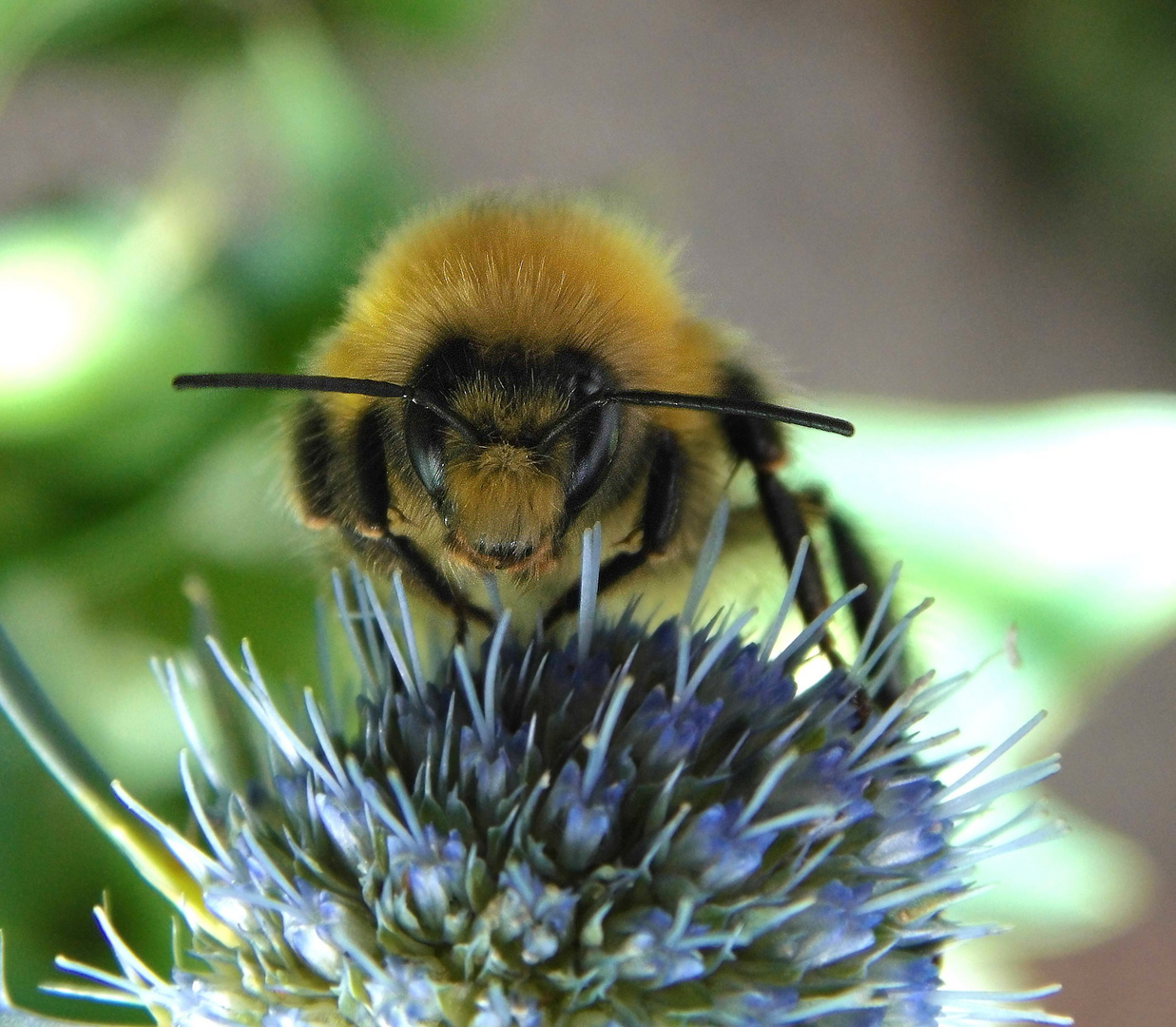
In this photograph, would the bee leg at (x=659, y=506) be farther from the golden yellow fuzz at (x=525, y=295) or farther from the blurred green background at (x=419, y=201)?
the blurred green background at (x=419, y=201)

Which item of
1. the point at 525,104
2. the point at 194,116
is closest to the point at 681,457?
the point at 194,116

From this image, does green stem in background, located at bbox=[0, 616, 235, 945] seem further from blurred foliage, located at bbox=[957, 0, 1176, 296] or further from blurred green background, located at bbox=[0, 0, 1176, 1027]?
blurred foliage, located at bbox=[957, 0, 1176, 296]

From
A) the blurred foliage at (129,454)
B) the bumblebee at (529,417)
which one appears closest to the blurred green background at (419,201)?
the blurred foliage at (129,454)

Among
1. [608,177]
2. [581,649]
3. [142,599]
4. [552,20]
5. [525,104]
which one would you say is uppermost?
[552,20]

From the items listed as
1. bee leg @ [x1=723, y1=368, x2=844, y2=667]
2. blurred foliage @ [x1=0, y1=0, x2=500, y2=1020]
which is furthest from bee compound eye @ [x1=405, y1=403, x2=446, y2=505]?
blurred foliage @ [x1=0, y1=0, x2=500, y2=1020]

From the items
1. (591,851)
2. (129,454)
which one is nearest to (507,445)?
(591,851)

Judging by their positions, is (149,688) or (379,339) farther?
(149,688)

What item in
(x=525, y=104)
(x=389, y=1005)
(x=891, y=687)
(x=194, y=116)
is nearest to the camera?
Result: (x=389, y=1005)

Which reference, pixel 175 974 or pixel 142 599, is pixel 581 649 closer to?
pixel 175 974
